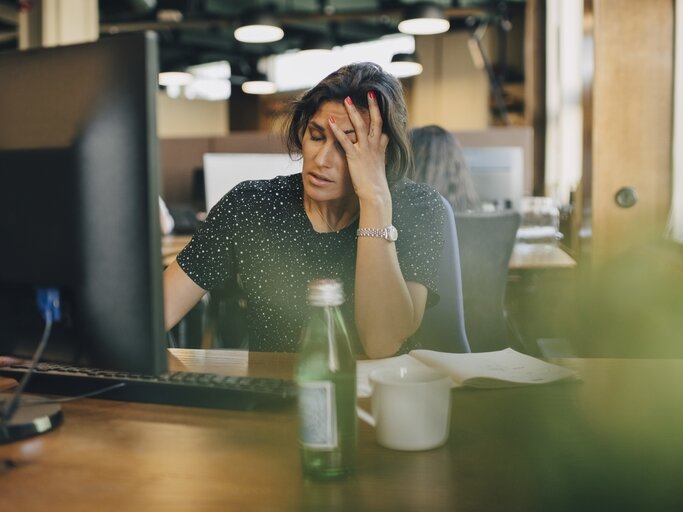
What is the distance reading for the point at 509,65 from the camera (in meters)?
8.90

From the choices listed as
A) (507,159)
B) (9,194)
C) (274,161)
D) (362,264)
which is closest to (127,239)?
(9,194)

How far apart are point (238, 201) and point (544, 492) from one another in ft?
3.44

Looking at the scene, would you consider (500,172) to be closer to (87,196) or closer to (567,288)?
(567,288)

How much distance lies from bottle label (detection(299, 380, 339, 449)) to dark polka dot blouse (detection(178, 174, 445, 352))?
81 cm

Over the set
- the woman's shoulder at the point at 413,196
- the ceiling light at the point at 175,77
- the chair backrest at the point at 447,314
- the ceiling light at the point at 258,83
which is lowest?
the chair backrest at the point at 447,314

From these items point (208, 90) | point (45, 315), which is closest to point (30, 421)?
point (45, 315)

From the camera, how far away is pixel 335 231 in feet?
5.25

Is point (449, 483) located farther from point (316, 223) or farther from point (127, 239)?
point (316, 223)

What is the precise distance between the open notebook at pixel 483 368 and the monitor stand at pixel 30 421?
39cm

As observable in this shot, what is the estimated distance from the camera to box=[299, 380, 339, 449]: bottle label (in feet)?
2.42

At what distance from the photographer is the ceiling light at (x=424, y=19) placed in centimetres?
622

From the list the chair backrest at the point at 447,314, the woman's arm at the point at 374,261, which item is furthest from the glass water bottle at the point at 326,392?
the chair backrest at the point at 447,314

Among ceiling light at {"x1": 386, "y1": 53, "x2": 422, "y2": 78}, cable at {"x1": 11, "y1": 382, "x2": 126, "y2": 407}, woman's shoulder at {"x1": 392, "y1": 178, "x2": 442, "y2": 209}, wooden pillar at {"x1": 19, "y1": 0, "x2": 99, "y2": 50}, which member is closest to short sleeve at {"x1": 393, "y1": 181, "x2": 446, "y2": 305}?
woman's shoulder at {"x1": 392, "y1": 178, "x2": 442, "y2": 209}

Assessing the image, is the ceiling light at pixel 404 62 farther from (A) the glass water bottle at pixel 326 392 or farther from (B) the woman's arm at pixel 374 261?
(A) the glass water bottle at pixel 326 392
